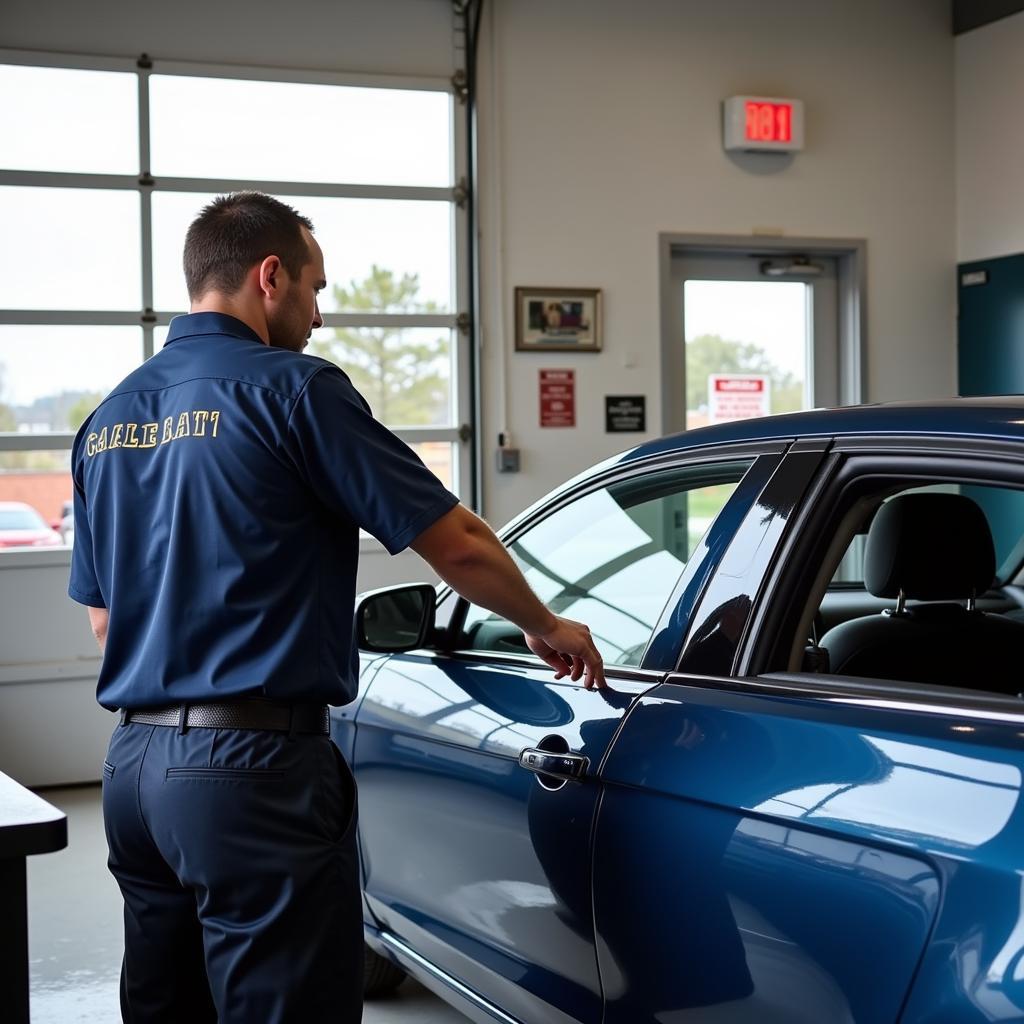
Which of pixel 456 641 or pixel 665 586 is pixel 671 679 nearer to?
pixel 665 586

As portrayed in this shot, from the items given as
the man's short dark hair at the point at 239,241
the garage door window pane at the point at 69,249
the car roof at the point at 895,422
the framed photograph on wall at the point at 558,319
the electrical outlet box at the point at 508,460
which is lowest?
the electrical outlet box at the point at 508,460

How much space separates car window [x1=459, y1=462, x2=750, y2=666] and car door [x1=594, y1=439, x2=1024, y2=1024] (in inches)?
8.4

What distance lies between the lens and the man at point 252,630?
1.72 metres

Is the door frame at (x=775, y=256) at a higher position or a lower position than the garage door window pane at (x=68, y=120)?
lower

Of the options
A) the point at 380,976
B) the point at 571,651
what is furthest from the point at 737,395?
the point at 571,651

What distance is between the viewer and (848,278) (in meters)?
6.41

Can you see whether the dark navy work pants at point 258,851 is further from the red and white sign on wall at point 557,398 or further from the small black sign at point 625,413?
the small black sign at point 625,413

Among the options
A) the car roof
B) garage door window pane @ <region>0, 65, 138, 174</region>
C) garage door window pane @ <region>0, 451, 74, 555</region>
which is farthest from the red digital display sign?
the car roof

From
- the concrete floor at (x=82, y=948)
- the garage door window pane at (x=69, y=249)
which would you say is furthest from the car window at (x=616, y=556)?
the garage door window pane at (x=69, y=249)

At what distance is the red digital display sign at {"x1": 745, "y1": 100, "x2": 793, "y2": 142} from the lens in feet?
19.9

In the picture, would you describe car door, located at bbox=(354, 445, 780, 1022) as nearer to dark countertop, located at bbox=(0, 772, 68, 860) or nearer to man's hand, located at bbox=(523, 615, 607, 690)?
man's hand, located at bbox=(523, 615, 607, 690)

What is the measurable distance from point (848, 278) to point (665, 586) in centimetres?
470

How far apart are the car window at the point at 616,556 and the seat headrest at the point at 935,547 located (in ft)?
1.00

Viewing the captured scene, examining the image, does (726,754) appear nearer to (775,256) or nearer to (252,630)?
(252,630)
